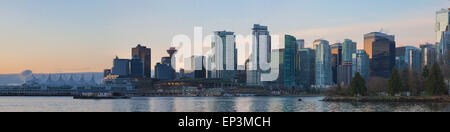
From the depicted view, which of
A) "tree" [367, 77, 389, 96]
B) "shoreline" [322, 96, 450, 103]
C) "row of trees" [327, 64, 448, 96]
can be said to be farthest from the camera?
"tree" [367, 77, 389, 96]

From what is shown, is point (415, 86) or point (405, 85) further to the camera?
point (405, 85)

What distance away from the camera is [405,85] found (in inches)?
5674

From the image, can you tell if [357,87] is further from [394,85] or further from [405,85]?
[405,85]

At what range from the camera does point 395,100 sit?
433 ft

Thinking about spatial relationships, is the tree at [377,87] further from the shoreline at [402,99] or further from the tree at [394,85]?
the shoreline at [402,99]

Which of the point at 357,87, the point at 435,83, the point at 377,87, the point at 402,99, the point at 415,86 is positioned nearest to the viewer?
the point at 435,83

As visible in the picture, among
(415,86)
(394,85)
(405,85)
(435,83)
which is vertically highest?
(435,83)

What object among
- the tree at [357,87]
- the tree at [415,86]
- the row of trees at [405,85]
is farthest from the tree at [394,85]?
the tree at [357,87]

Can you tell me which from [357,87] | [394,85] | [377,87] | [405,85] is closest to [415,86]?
[405,85]

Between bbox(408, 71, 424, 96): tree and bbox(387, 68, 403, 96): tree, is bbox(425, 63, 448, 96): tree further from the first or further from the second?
bbox(408, 71, 424, 96): tree

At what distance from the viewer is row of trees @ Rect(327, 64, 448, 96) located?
130500 millimetres

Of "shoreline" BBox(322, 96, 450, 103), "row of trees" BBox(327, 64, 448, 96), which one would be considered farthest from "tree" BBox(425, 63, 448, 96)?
"shoreline" BBox(322, 96, 450, 103)

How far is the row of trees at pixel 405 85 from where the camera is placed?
13050cm
